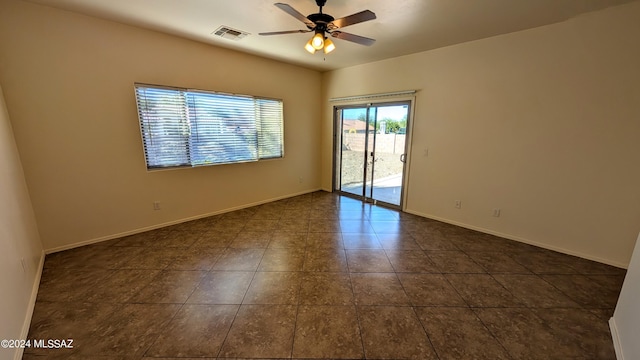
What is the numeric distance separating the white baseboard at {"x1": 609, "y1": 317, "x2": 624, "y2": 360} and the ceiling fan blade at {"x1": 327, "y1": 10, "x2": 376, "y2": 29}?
9.55ft

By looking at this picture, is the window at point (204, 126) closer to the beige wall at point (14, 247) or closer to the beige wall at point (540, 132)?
the beige wall at point (14, 247)

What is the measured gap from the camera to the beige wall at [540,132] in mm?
2443

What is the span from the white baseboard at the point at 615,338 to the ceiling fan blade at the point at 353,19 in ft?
9.55

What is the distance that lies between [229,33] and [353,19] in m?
1.92

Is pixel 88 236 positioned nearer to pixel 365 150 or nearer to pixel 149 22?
pixel 149 22

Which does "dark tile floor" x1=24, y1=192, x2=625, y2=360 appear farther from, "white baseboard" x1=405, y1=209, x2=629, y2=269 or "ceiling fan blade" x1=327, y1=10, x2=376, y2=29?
"ceiling fan blade" x1=327, y1=10, x2=376, y2=29

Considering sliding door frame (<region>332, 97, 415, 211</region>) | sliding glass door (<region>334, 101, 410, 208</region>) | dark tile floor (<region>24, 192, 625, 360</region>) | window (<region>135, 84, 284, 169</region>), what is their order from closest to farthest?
dark tile floor (<region>24, 192, 625, 360</region>) → window (<region>135, 84, 284, 169</region>) → sliding door frame (<region>332, 97, 415, 211</region>) → sliding glass door (<region>334, 101, 410, 208</region>)

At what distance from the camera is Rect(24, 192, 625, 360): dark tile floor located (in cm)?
164

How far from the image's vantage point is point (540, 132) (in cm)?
288

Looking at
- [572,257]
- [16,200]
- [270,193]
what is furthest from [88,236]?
[572,257]

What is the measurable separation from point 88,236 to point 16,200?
3.29 ft

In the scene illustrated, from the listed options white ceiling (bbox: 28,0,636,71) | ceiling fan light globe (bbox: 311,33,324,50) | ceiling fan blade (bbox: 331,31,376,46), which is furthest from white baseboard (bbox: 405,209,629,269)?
ceiling fan light globe (bbox: 311,33,324,50)

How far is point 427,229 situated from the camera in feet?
11.7

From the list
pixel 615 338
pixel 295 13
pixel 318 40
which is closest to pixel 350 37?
pixel 318 40
